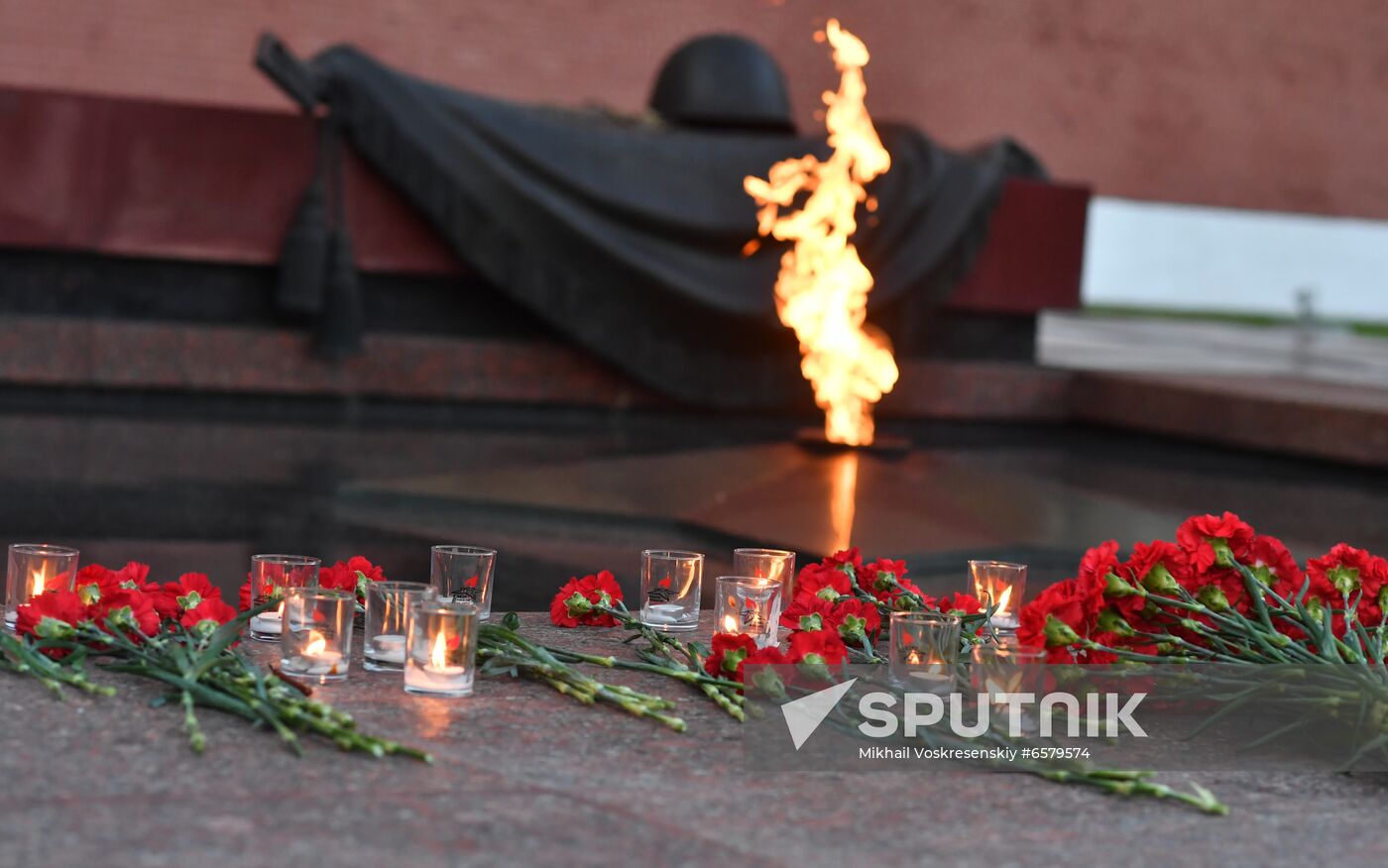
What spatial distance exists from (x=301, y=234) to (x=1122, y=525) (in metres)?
2.94

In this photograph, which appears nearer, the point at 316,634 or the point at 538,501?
the point at 316,634

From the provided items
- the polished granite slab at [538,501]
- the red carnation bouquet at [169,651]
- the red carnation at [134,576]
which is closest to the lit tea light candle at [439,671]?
the red carnation bouquet at [169,651]

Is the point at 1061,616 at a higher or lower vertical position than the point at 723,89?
lower

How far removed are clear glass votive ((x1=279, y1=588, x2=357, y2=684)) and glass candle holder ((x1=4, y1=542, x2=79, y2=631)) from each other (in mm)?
265

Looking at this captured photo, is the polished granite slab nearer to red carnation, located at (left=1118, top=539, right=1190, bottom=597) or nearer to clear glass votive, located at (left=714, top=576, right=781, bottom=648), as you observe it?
Result: clear glass votive, located at (left=714, top=576, right=781, bottom=648)

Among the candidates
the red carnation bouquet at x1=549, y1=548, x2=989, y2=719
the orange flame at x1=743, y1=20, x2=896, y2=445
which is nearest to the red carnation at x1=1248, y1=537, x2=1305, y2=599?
the red carnation bouquet at x1=549, y1=548, x2=989, y2=719

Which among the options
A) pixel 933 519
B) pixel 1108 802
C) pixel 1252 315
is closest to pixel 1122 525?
pixel 933 519

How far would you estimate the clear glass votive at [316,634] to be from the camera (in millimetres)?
1339

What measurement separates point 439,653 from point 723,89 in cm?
527

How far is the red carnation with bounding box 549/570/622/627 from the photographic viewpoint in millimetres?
1658

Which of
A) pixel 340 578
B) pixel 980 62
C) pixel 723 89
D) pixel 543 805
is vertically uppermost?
pixel 980 62

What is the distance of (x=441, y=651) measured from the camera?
4.35ft

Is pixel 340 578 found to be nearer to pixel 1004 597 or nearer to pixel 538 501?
pixel 1004 597

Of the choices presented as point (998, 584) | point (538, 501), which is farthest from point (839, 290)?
point (998, 584)
